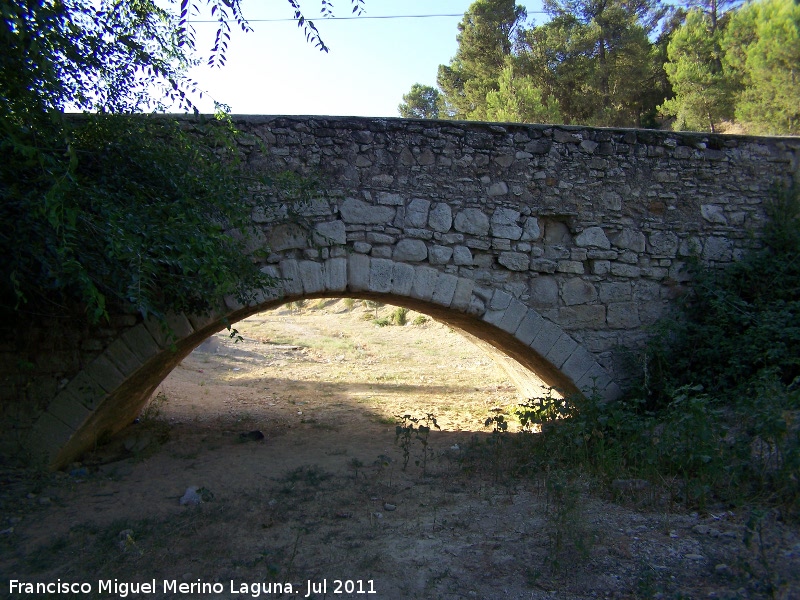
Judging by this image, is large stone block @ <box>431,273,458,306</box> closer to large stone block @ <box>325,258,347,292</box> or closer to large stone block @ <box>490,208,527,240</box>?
large stone block @ <box>490,208,527,240</box>

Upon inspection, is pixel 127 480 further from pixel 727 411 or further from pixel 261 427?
pixel 727 411

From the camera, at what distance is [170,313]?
5.11 meters

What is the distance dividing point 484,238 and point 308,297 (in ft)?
5.67

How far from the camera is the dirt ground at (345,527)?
3.20 metres

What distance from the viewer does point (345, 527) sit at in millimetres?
4059

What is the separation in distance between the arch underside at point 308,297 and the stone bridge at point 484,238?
0.01 m

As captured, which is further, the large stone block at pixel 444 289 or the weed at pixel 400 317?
the weed at pixel 400 317

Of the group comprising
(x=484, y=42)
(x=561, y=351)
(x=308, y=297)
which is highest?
(x=484, y=42)

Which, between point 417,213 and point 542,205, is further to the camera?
point 542,205

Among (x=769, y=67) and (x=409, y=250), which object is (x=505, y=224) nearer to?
(x=409, y=250)

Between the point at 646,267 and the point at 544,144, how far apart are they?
1563mm

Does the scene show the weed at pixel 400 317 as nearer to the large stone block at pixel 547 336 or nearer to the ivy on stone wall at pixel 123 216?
the large stone block at pixel 547 336

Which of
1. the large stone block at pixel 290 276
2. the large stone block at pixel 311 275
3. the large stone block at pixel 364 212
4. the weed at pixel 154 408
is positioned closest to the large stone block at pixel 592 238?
the large stone block at pixel 364 212

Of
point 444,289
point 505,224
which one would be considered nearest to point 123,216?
point 444,289
